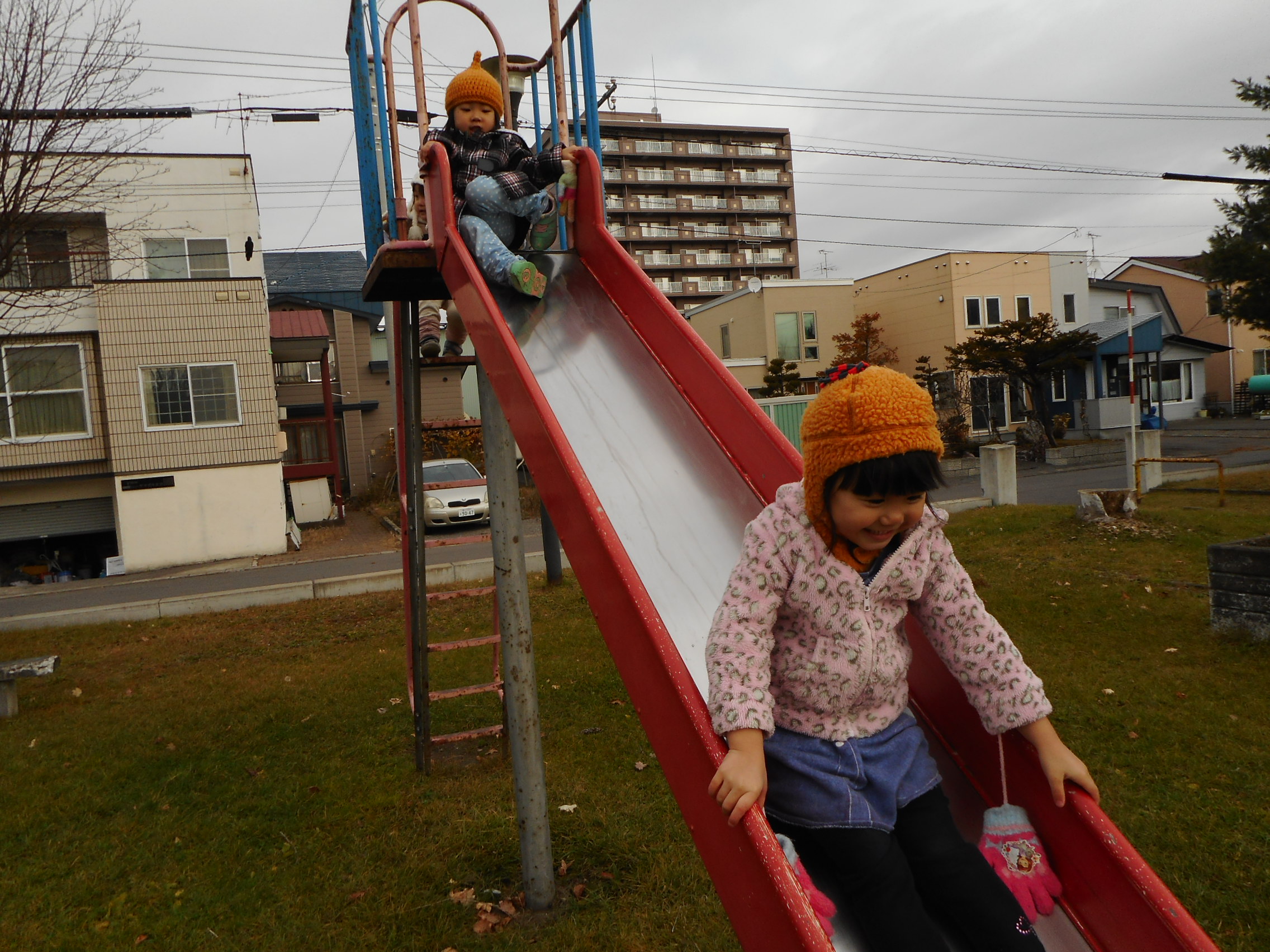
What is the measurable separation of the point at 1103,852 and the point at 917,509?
858 mm

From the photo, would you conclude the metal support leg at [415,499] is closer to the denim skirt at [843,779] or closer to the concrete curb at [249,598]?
the denim skirt at [843,779]

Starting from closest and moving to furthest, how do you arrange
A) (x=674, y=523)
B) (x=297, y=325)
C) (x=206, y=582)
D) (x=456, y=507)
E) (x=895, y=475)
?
(x=895, y=475), (x=674, y=523), (x=206, y=582), (x=456, y=507), (x=297, y=325)

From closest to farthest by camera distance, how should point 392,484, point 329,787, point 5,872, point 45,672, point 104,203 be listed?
point 5,872
point 329,787
point 45,672
point 104,203
point 392,484

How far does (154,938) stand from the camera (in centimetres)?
340

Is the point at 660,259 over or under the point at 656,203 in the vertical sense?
under

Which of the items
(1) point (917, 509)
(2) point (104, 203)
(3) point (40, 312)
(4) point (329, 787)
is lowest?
(4) point (329, 787)

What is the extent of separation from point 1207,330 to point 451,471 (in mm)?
36148

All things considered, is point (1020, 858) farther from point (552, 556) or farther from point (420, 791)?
point (552, 556)

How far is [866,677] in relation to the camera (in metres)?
2.03

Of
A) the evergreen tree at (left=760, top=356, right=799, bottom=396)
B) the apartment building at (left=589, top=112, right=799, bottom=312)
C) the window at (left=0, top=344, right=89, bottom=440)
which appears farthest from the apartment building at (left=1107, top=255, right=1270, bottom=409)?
the window at (left=0, top=344, right=89, bottom=440)

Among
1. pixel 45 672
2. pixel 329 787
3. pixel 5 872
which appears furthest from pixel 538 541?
pixel 5 872

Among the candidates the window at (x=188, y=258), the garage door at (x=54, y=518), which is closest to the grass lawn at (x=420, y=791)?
the garage door at (x=54, y=518)

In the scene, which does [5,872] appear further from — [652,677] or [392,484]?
[392,484]

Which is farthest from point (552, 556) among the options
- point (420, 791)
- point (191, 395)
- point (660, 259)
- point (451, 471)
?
point (660, 259)
